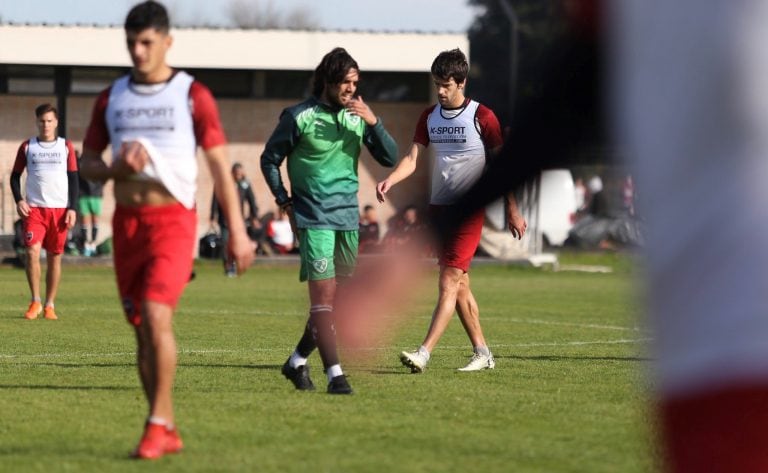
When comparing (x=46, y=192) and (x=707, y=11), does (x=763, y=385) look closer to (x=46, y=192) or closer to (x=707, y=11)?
(x=707, y=11)

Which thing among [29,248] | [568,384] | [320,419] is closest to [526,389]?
[568,384]

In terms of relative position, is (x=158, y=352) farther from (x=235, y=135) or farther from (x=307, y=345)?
(x=235, y=135)

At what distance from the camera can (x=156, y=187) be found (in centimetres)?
650

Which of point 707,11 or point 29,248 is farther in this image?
point 29,248

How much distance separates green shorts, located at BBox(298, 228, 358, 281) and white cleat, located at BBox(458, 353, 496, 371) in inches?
65.9

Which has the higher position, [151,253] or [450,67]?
[450,67]

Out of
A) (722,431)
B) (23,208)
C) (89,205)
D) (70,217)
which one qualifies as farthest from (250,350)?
(89,205)

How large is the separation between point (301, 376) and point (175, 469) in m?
3.26

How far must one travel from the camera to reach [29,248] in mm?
16359

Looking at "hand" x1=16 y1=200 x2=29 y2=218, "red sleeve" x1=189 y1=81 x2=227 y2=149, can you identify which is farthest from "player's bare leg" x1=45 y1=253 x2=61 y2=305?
"red sleeve" x1=189 y1=81 x2=227 y2=149

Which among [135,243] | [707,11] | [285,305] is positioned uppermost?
Result: [707,11]

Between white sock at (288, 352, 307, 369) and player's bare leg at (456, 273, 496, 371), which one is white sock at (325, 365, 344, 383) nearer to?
white sock at (288, 352, 307, 369)

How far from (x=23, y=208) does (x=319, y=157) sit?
7.92 m

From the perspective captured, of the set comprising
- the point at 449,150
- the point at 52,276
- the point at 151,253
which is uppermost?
the point at 449,150
